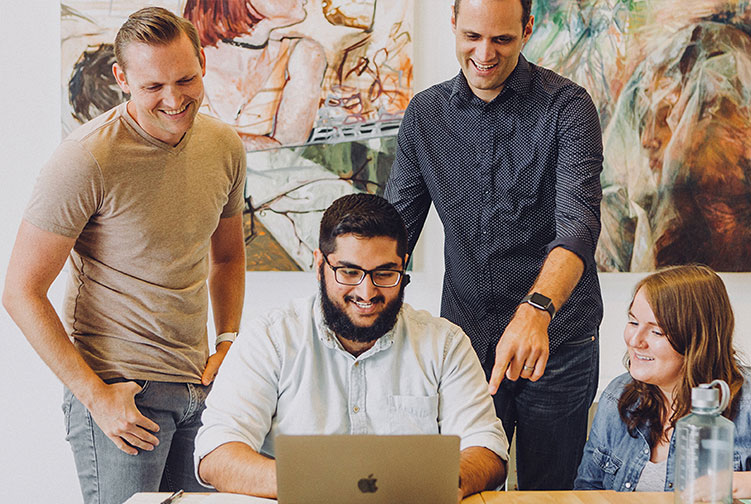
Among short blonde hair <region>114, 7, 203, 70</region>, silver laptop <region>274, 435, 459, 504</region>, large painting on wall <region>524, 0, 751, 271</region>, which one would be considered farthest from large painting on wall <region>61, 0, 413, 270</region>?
silver laptop <region>274, 435, 459, 504</region>

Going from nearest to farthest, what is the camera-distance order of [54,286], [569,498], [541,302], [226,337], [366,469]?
[366,469] → [569,498] → [541,302] → [226,337] → [54,286]

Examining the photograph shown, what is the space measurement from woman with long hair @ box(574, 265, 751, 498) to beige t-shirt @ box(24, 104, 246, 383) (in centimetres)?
101

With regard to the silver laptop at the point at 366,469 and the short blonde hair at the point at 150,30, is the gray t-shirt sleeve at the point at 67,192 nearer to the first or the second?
the short blonde hair at the point at 150,30

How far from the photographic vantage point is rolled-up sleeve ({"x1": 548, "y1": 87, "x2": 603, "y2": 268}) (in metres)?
1.92

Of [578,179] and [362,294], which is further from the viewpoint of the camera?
[578,179]

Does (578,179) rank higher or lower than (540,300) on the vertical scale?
→ higher

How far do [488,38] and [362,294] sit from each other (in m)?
0.69

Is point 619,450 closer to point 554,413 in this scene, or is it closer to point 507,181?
point 554,413

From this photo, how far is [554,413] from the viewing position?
2084mm

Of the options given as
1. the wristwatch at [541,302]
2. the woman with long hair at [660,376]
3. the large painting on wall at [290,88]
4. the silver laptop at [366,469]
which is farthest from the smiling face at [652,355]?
the large painting on wall at [290,88]

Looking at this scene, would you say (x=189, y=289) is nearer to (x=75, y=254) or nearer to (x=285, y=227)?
(x=75, y=254)

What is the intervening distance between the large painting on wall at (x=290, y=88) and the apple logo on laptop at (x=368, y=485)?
5.45 feet

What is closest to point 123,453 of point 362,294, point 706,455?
point 362,294

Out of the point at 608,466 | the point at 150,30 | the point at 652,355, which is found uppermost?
the point at 150,30
